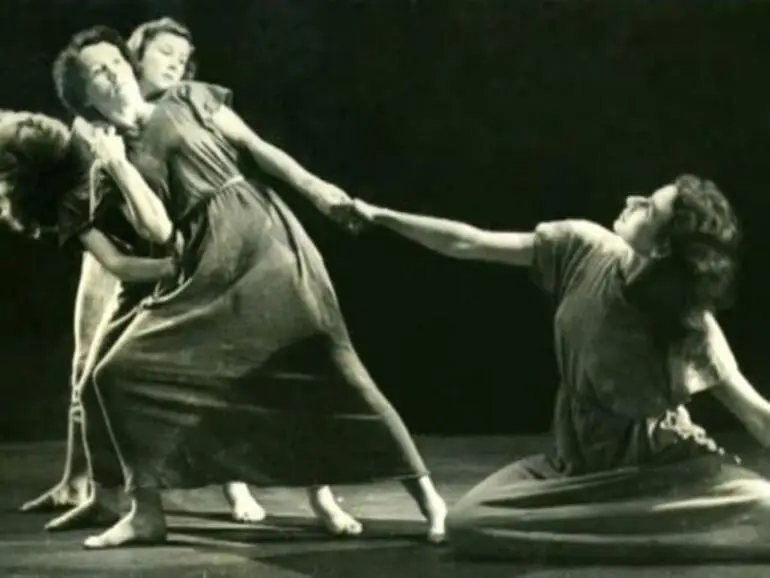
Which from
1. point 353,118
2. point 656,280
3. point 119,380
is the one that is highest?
point 353,118

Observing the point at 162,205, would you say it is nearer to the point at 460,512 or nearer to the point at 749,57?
the point at 460,512

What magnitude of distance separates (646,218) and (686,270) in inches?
5.7

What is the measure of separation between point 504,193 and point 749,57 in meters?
0.66

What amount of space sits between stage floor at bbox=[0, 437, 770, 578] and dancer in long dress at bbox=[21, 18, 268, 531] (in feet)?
0.12

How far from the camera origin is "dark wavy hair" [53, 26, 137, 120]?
9.39 ft

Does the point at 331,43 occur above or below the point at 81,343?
above

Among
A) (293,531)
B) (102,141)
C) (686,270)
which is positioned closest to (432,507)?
(293,531)

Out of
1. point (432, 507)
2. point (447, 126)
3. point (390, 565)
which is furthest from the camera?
point (447, 126)

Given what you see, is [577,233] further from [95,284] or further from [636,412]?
[95,284]

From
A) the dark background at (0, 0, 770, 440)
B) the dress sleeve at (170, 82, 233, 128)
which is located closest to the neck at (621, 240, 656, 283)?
the dark background at (0, 0, 770, 440)

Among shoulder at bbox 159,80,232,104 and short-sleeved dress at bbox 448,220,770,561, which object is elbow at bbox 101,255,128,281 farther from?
short-sleeved dress at bbox 448,220,770,561

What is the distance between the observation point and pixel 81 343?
288 centimetres

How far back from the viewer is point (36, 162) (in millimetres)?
2850

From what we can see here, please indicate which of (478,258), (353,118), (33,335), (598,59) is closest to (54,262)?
(33,335)
